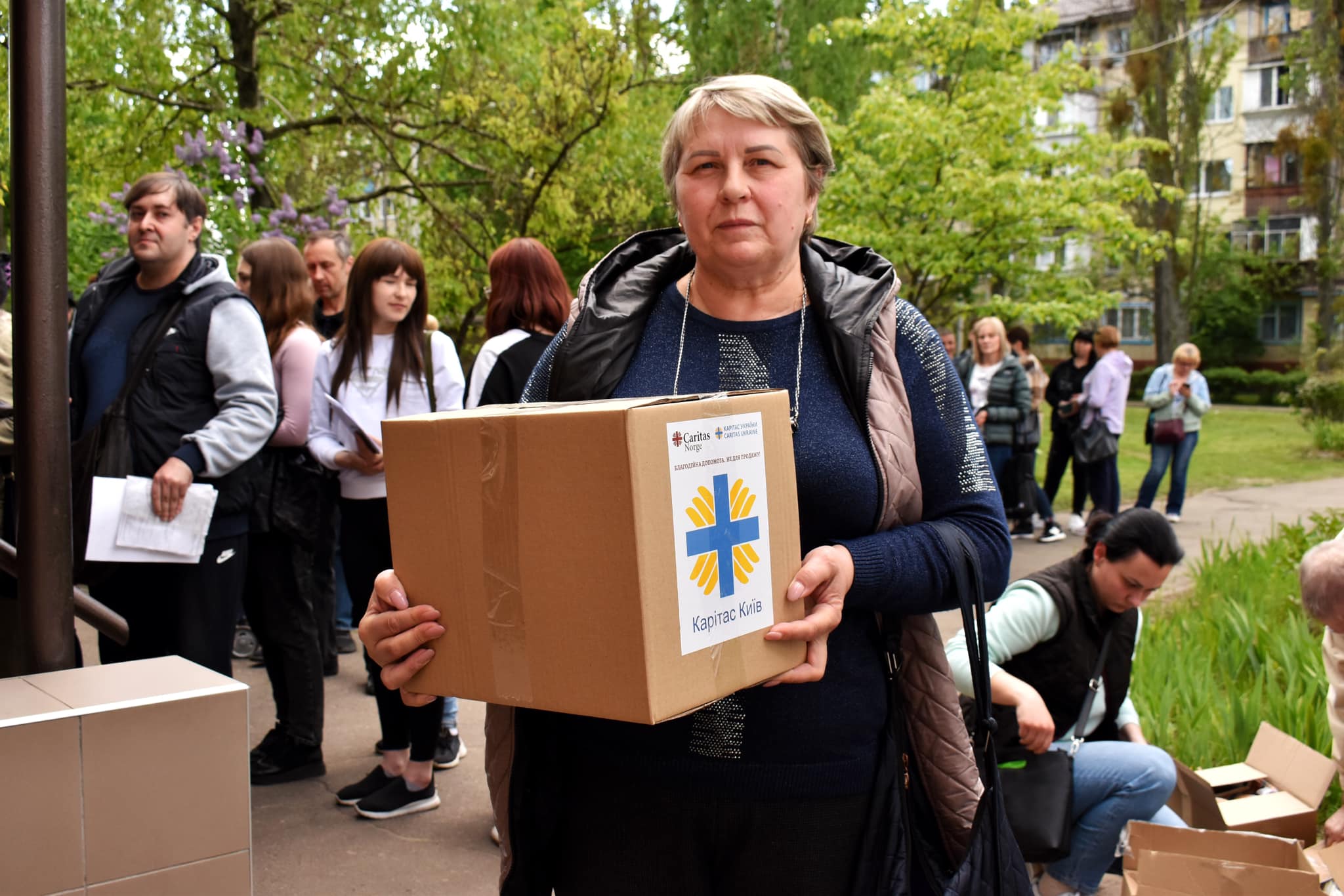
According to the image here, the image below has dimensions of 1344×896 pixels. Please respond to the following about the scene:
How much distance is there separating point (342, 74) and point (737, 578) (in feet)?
38.0

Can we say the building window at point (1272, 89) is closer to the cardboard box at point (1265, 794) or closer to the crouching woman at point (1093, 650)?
the cardboard box at point (1265, 794)

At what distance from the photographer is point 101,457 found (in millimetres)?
3418

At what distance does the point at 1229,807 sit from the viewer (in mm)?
3570

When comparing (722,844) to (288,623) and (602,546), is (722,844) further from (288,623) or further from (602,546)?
(288,623)

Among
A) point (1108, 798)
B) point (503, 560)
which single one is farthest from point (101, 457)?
point (1108, 798)

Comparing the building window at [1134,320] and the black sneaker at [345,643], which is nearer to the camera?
the black sneaker at [345,643]

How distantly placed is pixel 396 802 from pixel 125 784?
222 centimetres

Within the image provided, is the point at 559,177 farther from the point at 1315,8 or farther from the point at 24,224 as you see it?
the point at 1315,8

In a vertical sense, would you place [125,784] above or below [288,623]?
above

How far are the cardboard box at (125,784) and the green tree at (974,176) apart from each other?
35.8 feet

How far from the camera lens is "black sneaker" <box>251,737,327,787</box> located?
435 centimetres

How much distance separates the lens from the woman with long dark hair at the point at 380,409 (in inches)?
158

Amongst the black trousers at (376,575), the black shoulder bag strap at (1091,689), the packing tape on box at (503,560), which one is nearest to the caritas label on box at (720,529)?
the packing tape on box at (503,560)

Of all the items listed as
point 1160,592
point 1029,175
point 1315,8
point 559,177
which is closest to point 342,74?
point 559,177
